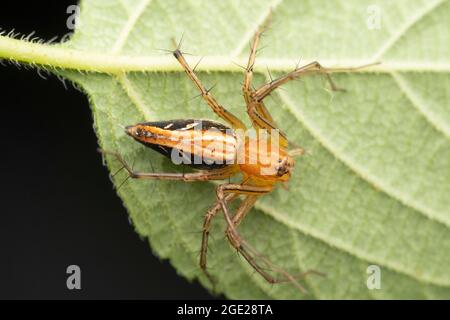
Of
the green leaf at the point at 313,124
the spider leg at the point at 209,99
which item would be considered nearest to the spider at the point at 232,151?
the spider leg at the point at 209,99

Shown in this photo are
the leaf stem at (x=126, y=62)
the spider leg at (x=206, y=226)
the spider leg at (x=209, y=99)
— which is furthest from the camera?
the spider leg at (x=206, y=226)

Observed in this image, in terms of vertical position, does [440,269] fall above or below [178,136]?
below

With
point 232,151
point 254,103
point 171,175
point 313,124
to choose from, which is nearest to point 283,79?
point 254,103

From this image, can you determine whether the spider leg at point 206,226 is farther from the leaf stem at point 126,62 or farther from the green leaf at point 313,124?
the leaf stem at point 126,62

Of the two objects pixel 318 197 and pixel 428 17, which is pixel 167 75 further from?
pixel 428 17

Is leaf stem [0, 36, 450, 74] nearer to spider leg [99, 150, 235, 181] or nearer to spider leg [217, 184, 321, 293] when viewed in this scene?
spider leg [99, 150, 235, 181]

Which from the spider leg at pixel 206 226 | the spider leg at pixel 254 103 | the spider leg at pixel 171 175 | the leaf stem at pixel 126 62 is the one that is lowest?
the spider leg at pixel 206 226

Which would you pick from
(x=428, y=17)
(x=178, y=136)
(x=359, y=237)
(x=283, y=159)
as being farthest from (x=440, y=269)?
(x=178, y=136)
